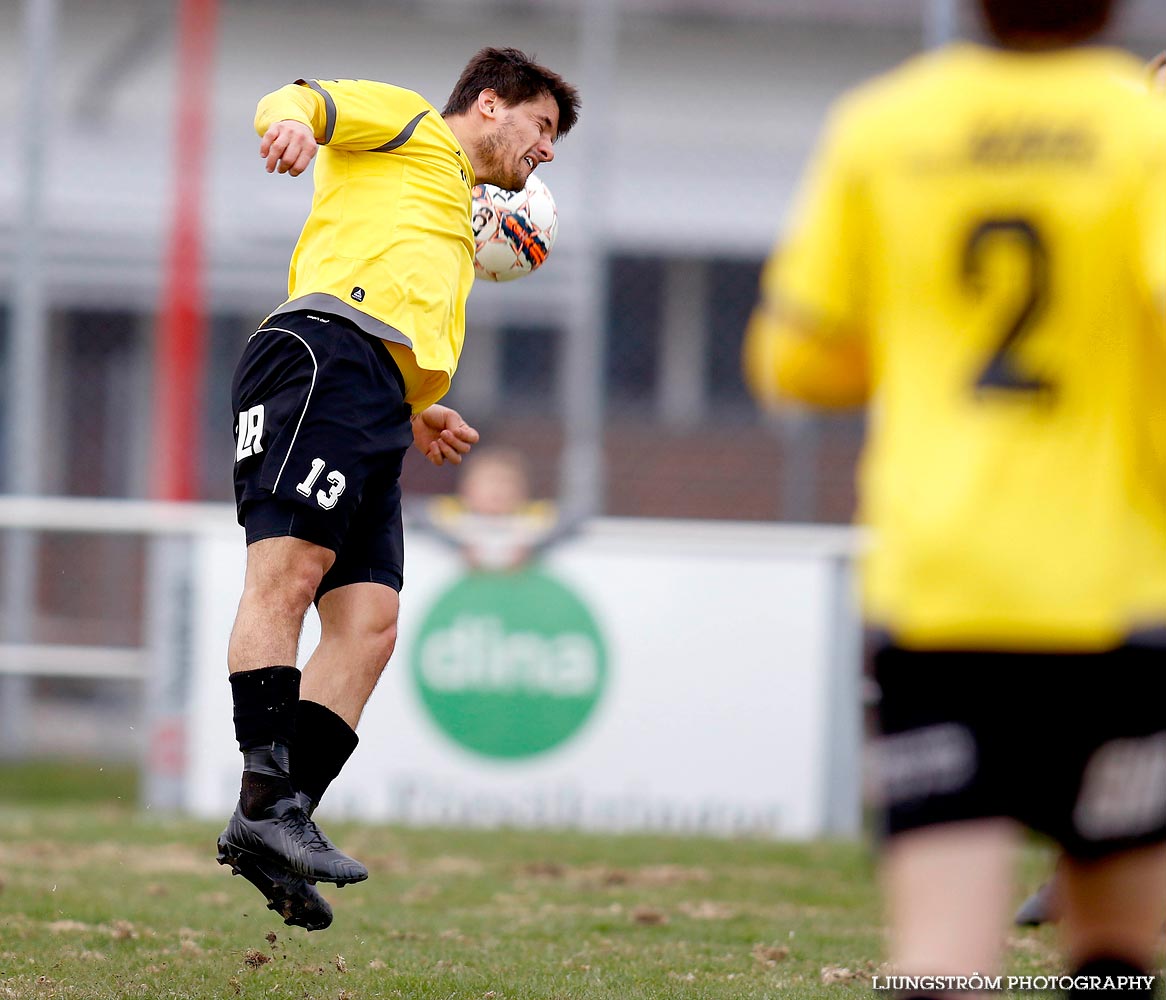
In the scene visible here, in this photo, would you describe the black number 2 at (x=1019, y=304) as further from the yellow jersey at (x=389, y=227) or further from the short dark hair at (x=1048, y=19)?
the yellow jersey at (x=389, y=227)

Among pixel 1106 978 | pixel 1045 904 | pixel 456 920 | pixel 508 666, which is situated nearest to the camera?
A: pixel 1106 978

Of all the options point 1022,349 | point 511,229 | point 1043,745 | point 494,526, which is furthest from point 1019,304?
point 494,526

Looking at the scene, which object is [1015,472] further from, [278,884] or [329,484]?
[278,884]

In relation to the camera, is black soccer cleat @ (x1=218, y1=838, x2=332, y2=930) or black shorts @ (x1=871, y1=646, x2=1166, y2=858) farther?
black soccer cleat @ (x1=218, y1=838, x2=332, y2=930)

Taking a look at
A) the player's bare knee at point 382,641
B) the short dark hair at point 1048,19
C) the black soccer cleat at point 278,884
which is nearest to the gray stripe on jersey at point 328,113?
the player's bare knee at point 382,641

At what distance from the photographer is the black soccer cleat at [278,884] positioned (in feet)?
13.5

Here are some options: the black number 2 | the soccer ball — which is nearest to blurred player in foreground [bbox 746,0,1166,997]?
the black number 2

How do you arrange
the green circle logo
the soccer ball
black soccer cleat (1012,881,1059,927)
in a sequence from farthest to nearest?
the green circle logo → black soccer cleat (1012,881,1059,927) → the soccer ball

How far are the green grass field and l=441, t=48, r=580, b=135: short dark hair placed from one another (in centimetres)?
233

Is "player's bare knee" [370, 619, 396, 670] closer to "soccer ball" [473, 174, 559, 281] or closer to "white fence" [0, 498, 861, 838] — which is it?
"soccer ball" [473, 174, 559, 281]

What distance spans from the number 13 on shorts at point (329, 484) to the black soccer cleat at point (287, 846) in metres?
0.72

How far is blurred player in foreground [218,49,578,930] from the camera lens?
418 cm

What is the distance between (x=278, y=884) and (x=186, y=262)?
661cm

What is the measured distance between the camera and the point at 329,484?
14.0 feet
